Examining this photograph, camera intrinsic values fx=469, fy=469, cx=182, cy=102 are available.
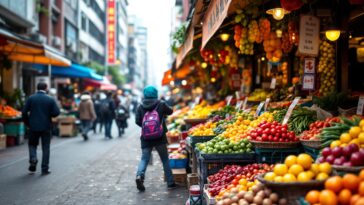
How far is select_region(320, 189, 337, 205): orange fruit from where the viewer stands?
3955 millimetres

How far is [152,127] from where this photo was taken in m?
9.16

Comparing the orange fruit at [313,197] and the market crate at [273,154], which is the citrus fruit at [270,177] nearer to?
the orange fruit at [313,197]

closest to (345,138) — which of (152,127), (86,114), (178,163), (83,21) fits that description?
(152,127)

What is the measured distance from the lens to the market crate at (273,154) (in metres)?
6.90

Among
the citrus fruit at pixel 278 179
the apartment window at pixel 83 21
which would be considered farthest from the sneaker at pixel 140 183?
the apartment window at pixel 83 21

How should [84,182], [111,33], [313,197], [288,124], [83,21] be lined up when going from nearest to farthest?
1. [313,197]
2. [288,124]
3. [84,182]
4. [83,21]
5. [111,33]

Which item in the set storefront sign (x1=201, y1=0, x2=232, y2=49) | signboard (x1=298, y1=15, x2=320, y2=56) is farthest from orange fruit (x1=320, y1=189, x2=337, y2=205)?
signboard (x1=298, y1=15, x2=320, y2=56)

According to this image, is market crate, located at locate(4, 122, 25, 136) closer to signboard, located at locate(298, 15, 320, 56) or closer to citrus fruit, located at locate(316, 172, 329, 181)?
signboard, located at locate(298, 15, 320, 56)

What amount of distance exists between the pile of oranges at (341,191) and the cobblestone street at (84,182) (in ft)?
13.6

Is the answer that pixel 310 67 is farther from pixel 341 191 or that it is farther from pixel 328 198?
pixel 328 198

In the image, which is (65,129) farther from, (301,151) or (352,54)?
(301,151)

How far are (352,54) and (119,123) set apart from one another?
13.0 m

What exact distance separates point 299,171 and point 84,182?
637cm

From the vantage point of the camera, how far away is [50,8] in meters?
31.2
